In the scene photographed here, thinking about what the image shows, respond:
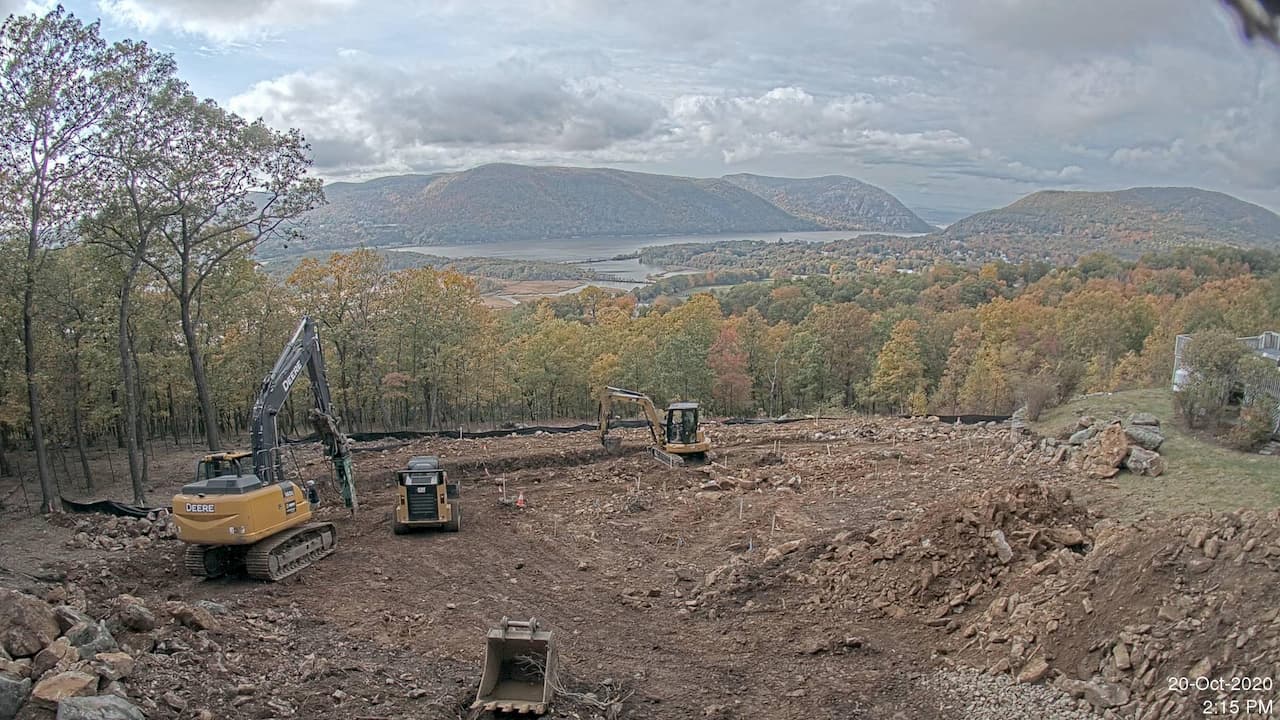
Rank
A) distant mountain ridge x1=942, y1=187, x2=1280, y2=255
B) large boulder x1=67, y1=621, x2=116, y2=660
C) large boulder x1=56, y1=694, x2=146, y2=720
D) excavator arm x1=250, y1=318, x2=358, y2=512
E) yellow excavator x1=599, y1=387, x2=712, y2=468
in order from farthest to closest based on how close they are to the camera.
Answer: distant mountain ridge x1=942, y1=187, x2=1280, y2=255 < yellow excavator x1=599, y1=387, x2=712, y2=468 < excavator arm x1=250, y1=318, x2=358, y2=512 < large boulder x1=67, y1=621, x2=116, y2=660 < large boulder x1=56, y1=694, x2=146, y2=720

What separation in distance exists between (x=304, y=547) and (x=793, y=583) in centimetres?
926

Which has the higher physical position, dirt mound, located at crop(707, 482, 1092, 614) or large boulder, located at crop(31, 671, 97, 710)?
large boulder, located at crop(31, 671, 97, 710)

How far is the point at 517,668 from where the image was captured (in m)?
9.80

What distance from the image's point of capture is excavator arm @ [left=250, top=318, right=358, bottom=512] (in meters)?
15.9

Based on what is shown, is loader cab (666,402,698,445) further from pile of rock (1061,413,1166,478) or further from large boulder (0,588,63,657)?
large boulder (0,588,63,657)

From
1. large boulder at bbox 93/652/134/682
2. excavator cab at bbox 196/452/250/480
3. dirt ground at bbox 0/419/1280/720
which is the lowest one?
dirt ground at bbox 0/419/1280/720

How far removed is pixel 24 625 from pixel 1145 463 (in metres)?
20.1

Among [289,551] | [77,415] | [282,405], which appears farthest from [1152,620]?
[77,415]

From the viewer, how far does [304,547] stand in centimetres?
1541

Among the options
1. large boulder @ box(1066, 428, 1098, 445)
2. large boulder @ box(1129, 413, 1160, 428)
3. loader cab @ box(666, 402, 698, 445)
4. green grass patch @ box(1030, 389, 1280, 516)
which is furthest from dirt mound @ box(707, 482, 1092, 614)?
loader cab @ box(666, 402, 698, 445)

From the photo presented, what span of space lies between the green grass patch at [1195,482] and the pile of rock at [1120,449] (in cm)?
25

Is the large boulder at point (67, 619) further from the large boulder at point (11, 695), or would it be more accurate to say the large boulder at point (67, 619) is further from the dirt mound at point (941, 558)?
the dirt mound at point (941, 558)

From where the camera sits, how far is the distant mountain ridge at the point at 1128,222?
418 ft

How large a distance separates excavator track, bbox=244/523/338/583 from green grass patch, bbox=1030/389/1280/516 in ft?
51.3
